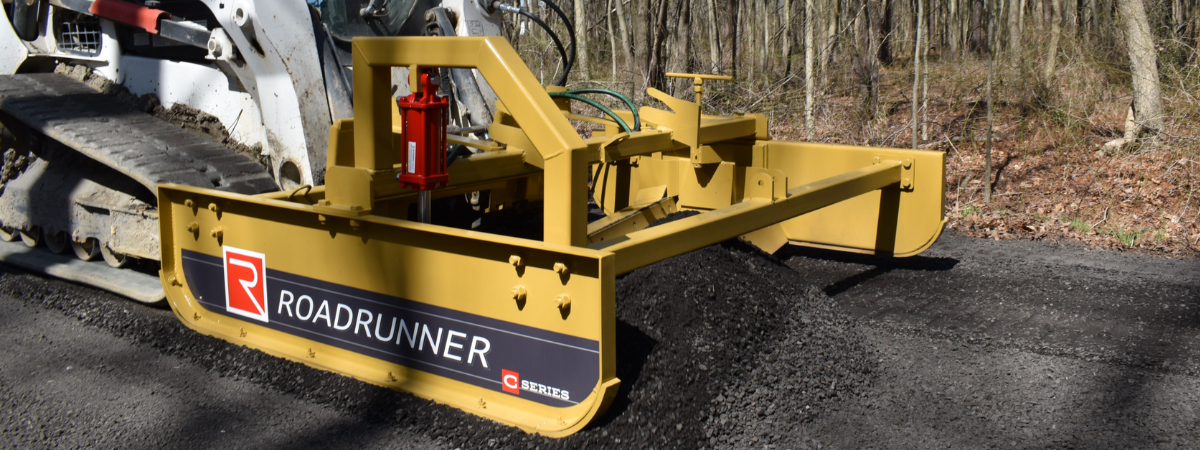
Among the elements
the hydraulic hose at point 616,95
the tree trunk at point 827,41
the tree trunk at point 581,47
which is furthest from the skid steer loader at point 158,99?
the tree trunk at point 581,47

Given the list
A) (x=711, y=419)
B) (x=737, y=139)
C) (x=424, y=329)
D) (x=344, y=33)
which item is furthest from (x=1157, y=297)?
(x=344, y=33)

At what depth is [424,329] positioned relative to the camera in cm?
310

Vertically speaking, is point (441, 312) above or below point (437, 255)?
below

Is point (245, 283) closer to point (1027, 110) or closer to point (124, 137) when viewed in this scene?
point (124, 137)

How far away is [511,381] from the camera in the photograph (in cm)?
292

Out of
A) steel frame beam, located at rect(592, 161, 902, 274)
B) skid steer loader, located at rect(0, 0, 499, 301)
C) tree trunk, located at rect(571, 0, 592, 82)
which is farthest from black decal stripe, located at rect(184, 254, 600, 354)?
tree trunk, located at rect(571, 0, 592, 82)

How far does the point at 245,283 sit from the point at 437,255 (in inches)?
43.9

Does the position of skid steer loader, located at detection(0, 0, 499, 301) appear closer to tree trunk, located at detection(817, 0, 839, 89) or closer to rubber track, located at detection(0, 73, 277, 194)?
rubber track, located at detection(0, 73, 277, 194)

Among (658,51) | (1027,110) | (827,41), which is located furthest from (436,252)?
(827,41)

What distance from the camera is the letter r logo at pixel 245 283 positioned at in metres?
3.58

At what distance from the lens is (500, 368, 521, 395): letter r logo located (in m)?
2.91

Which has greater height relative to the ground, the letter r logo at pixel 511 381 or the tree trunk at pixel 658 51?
the tree trunk at pixel 658 51

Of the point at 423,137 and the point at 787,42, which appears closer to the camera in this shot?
the point at 423,137

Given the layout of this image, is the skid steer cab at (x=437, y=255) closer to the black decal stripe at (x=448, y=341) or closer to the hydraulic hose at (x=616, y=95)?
the black decal stripe at (x=448, y=341)
